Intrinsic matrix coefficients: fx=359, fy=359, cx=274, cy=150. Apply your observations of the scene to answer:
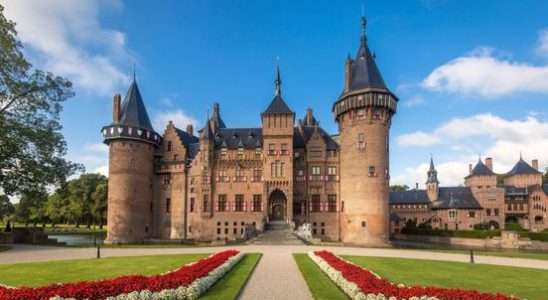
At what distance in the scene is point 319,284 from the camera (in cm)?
1216

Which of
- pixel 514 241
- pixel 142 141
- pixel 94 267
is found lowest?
pixel 514 241

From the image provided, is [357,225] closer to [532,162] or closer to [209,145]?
[209,145]

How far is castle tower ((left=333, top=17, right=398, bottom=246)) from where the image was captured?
38031mm

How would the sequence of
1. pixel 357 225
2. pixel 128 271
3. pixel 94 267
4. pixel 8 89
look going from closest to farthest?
pixel 128 271, pixel 94 267, pixel 8 89, pixel 357 225

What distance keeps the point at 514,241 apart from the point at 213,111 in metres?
43.8

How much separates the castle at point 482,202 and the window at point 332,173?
101 ft

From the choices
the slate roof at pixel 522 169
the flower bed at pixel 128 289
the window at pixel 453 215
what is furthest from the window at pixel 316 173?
the slate roof at pixel 522 169

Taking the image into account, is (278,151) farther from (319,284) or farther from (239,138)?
(319,284)

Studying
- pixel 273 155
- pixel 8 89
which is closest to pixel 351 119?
pixel 273 155

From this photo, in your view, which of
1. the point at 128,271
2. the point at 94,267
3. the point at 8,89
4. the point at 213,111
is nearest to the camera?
the point at 128,271

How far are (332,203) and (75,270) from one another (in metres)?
31.6

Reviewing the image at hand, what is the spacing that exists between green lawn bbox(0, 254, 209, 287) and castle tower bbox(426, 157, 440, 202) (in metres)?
65.7

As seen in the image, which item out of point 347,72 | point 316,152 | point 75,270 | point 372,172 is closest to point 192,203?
point 316,152

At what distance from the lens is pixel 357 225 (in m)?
38.3
